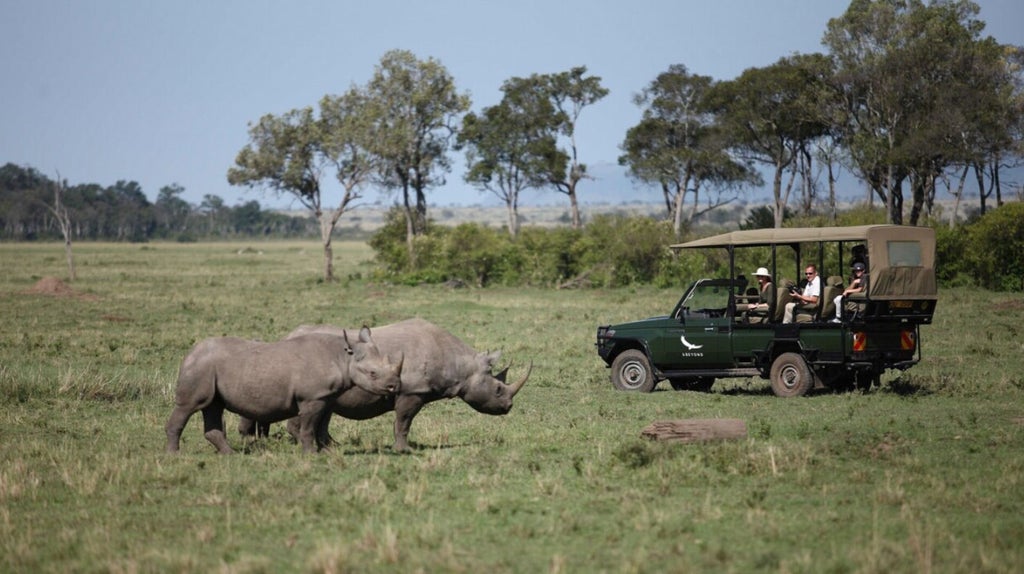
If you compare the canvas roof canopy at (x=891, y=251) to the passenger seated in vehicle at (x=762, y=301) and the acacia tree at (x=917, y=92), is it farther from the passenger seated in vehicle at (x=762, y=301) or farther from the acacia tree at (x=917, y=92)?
the acacia tree at (x=917, y=92)

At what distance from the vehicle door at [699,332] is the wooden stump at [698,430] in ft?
17.1

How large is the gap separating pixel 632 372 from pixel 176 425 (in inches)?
349

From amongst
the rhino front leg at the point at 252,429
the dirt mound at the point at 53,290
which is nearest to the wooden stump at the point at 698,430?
the rhino front leg at the point at 252,429

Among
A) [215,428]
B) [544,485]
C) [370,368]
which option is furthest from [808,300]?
[215,428]

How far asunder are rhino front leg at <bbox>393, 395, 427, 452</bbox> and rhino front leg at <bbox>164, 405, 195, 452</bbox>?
2.30 metres

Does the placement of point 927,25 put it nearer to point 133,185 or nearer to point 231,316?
point 231,316

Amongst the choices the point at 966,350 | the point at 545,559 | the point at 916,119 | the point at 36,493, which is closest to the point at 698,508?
the point at 545,559

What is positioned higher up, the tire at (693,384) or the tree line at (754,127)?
the tree line at (754,127)

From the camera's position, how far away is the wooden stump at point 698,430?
1369 centimetres

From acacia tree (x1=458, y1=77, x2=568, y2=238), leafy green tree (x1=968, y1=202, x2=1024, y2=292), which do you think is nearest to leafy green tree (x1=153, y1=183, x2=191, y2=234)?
acacia tree (x1=458, y1=77, x2=568, y2=238)

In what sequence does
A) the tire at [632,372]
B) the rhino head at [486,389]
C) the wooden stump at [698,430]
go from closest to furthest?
1. the wooden stump at [698,430]
2. the rhino head at [486,389]
3. the tire at [632,372]

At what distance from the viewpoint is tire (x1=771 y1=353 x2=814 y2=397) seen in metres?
18.5

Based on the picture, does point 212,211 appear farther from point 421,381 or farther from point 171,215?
point 421,381

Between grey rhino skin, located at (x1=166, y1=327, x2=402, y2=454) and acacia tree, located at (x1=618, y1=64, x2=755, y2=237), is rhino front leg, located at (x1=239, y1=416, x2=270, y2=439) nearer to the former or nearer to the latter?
grey rhino skin, located at (x1=166, y1=327, x2=402, y2=454)
